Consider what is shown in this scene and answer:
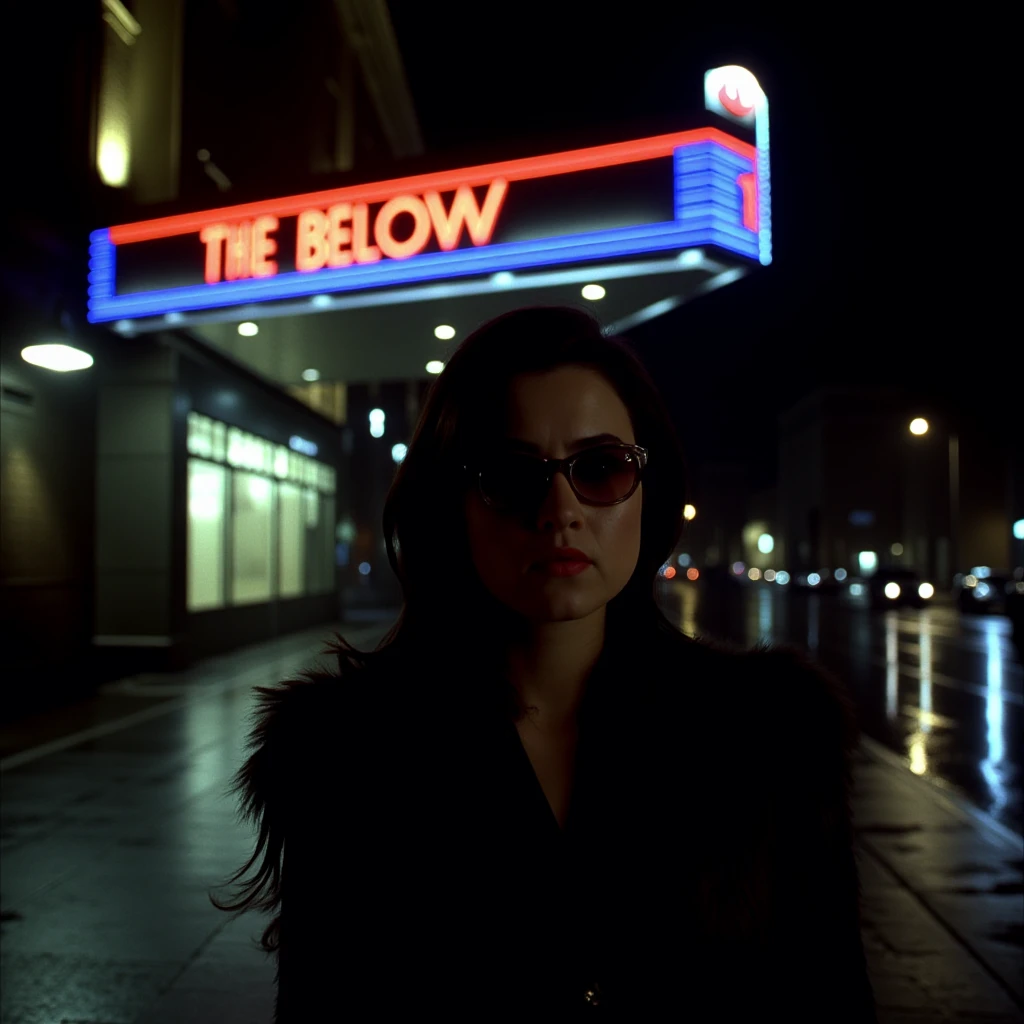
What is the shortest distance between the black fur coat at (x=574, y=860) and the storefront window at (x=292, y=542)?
1905cm

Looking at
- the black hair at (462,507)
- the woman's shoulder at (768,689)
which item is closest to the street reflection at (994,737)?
the woman's shoulder at (768,689)

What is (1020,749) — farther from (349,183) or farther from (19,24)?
(19,24)

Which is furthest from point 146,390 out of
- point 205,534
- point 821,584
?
point 821,584

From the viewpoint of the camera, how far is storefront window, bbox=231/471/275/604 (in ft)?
56.9

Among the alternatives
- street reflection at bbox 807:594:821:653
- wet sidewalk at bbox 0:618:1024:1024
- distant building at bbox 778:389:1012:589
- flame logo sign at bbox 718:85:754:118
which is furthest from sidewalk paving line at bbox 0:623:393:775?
distant building at bbox 778:389:1012:589

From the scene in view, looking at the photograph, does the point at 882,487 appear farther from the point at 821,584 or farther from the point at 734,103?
the point at 734,103

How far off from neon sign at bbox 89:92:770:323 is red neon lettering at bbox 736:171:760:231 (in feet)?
0.05

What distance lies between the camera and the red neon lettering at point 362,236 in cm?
1072

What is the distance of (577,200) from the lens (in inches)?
392

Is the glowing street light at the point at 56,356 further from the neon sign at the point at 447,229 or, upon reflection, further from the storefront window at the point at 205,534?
the storefront window at the point at 205,534

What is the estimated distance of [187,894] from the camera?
4844 mm

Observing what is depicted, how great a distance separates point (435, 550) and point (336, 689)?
1.14 feet

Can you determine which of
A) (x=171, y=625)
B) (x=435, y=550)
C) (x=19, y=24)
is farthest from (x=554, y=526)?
(x=171, y=625)

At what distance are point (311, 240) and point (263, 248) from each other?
0.68m
